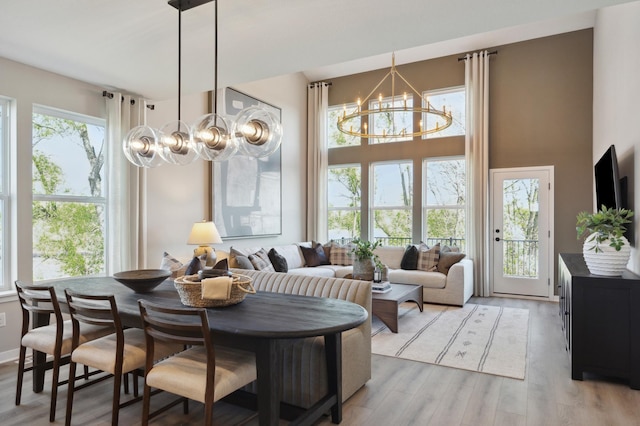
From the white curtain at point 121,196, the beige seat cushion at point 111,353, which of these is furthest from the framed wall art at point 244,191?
the beige seat cushion at point 111,353

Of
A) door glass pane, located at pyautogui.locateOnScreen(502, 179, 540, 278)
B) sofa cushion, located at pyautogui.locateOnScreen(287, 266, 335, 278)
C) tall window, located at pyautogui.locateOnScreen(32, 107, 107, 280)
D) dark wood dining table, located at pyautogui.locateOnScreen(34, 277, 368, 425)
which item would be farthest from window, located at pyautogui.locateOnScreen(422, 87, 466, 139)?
dark wood dining table, located at pyautogui.locateOnScreen(34, 277, 368, 425)

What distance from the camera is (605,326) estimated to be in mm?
2939

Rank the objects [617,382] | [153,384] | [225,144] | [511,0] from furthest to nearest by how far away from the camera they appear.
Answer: [617,382], [225,144], [511,0], [153,384]

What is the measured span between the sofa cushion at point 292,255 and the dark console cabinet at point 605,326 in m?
3.94

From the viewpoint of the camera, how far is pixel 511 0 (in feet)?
7.75

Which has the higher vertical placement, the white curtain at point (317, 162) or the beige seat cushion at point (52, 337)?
the white curtain at point (317, 162)

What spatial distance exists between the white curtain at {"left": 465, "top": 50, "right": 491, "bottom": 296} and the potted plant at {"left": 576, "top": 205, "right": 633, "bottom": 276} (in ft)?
10.5

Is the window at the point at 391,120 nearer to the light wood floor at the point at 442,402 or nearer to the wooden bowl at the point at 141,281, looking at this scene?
the light wood floor at the point at 442,402

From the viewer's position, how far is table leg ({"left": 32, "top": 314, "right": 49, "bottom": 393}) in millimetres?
2756

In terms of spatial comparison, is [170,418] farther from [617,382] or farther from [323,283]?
[617,382]

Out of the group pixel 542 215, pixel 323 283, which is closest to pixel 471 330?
pixel 323 283

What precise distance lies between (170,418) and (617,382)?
10.6ft

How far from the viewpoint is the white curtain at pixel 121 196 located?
163 inches

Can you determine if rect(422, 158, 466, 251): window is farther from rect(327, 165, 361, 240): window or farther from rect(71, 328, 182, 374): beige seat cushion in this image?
rect(71, 328, 182, 374): beige seat cushion
